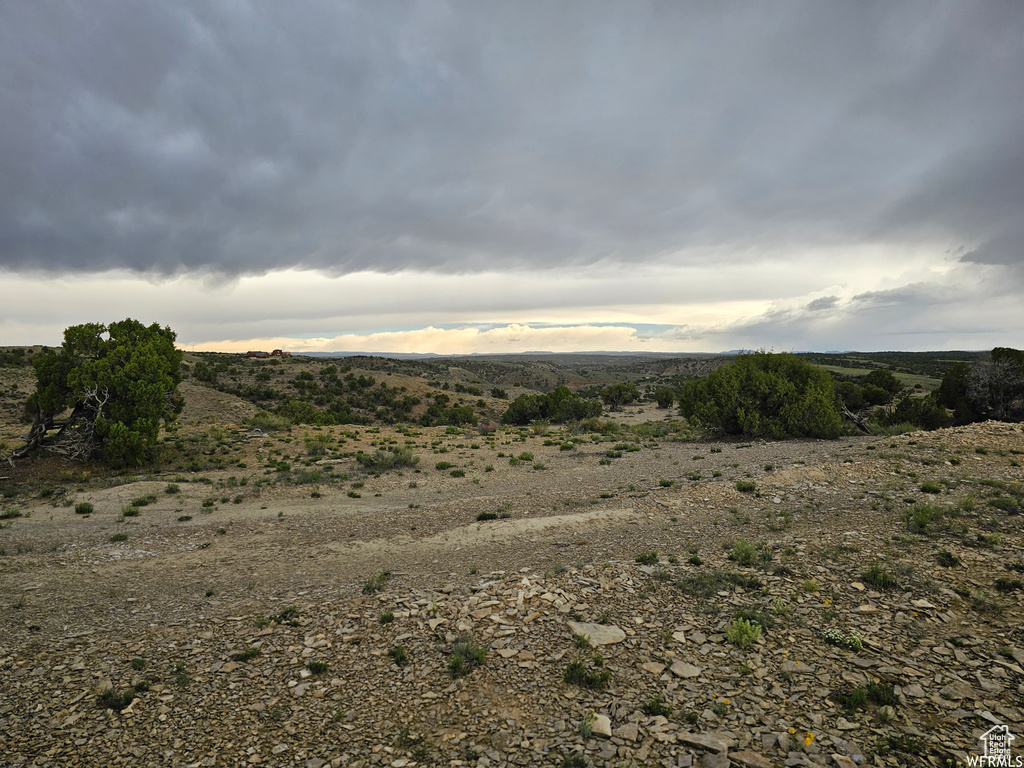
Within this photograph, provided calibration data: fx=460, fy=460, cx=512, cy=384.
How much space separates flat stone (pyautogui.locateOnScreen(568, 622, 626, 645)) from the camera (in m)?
6.12

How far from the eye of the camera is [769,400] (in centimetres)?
2381

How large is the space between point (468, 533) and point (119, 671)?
6.77 metres

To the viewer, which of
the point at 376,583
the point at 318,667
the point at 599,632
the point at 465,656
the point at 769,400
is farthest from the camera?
the point at 769,400

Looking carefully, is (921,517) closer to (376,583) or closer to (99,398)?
(376,583)

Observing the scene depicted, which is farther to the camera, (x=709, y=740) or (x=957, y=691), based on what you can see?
(x=957, y=691)

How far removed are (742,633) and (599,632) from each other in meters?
1.83

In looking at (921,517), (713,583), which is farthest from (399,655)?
(921,517)

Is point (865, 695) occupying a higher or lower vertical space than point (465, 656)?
higher

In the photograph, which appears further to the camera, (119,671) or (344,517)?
(344,517)

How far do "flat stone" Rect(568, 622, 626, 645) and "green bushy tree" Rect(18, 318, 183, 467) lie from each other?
66.4 ft

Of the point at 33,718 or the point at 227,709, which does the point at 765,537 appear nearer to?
the point at 227,709

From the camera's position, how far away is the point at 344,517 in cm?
1314

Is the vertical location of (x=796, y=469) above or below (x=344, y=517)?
above

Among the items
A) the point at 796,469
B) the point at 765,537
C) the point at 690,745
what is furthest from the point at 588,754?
the point at 796,469
